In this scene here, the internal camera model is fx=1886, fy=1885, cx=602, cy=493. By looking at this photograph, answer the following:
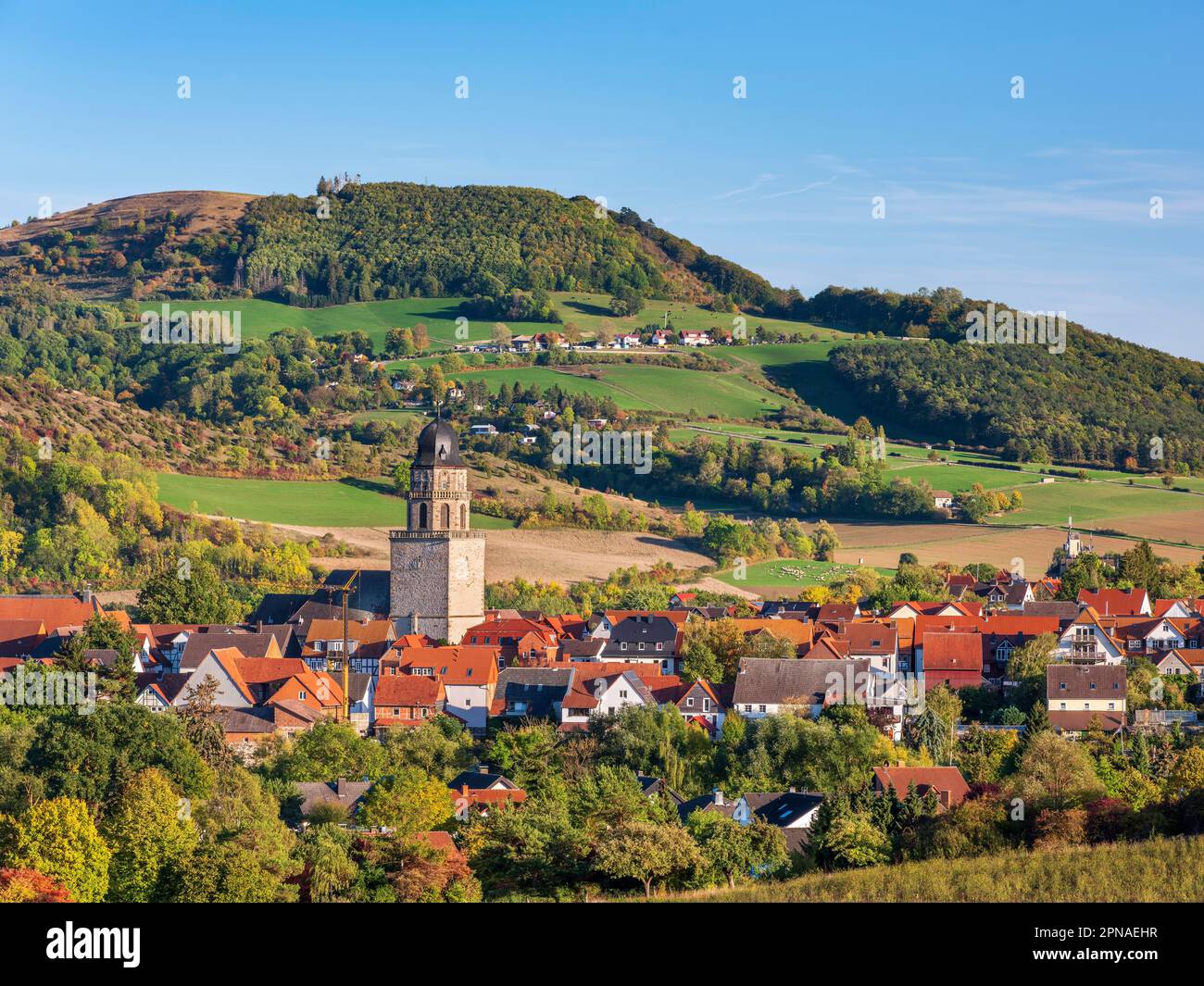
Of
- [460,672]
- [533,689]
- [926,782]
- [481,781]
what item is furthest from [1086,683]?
[460,672]

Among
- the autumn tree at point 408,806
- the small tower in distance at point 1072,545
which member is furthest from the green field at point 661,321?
the autumn tree at point 408,806

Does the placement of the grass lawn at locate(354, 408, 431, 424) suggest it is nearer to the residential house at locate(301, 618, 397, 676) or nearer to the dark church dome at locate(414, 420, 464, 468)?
the dark church dome at locate(414, 420, 464, 468)

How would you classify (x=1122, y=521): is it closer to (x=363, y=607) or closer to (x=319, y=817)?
(x=363, y=607)

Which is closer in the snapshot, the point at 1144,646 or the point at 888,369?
the point at 1144,646

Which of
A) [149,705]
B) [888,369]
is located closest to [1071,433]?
[888,369]

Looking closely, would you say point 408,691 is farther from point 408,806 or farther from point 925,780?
point 925,780

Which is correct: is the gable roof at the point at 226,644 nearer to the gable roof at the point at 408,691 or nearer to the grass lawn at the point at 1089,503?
the gable roof at the point at 408,691
